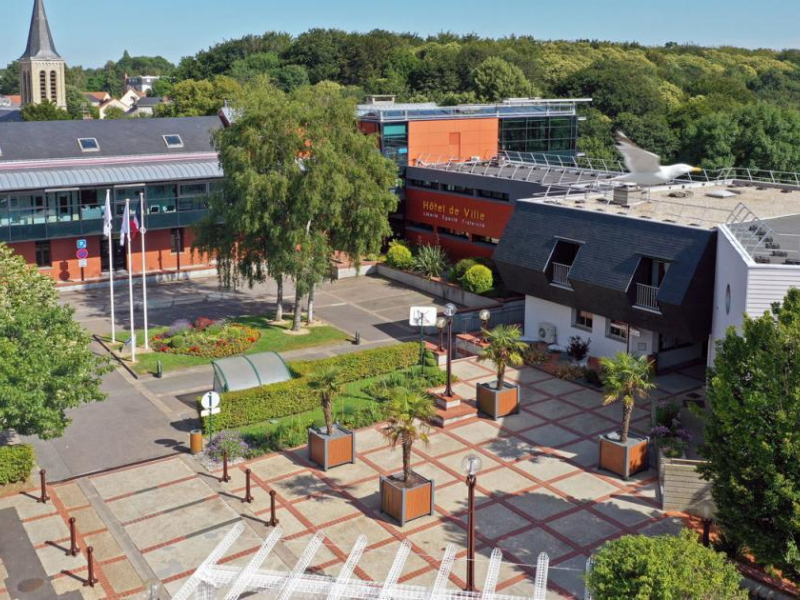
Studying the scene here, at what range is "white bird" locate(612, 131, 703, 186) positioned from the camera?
75.1 feet

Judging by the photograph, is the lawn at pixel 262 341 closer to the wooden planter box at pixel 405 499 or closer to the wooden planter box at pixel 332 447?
the wooden planter box at pixel 332 447

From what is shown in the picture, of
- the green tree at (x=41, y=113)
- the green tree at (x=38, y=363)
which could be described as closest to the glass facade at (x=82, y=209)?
the green tree at (x=38, y=363)

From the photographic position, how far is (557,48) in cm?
11575

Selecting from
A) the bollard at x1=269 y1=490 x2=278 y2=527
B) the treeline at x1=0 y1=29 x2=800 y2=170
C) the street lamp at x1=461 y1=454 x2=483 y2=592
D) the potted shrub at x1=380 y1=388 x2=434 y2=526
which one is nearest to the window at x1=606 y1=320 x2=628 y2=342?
the potted shrub at x1=380 y1=388 x2=434 y2=526

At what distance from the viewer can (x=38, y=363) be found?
20.0 metres

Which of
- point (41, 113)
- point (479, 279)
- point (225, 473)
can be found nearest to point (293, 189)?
point (479, 279)

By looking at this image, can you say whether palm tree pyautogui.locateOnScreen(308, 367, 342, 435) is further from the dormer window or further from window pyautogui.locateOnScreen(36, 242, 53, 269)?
window pyautogui.locateOnScreen(36, 242, 53, 269)

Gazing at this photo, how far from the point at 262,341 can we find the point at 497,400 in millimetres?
11656

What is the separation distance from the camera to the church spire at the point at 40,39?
10650 cm

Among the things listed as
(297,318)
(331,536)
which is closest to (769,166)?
(297,318)

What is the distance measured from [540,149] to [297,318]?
25.0 metres

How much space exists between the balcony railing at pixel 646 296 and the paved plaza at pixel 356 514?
5223 mm

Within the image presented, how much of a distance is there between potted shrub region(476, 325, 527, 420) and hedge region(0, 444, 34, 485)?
42.5ft

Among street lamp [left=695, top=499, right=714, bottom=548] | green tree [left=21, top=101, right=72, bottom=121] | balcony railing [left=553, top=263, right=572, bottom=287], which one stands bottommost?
street lamp [left=695, top=499, right=714, bottom=548]
